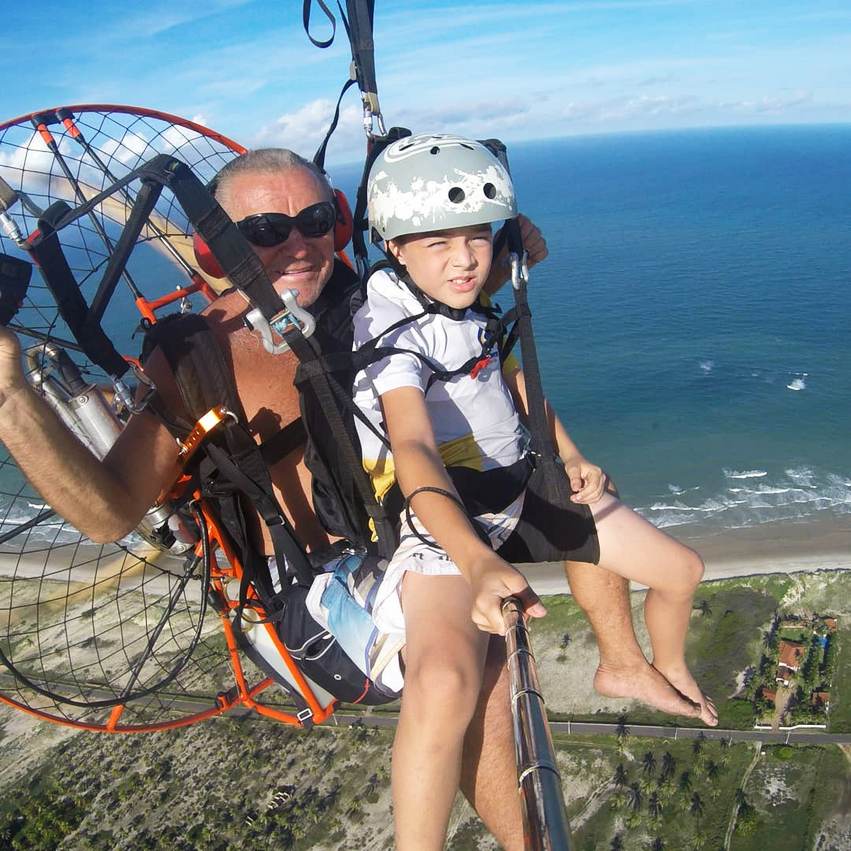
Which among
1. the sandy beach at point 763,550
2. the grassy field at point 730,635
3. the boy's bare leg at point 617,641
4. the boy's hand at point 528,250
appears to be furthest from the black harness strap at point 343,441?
the sandy beach at point 763,550

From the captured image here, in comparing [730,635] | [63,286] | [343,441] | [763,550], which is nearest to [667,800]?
[730,635]

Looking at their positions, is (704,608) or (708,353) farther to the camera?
(708,353)

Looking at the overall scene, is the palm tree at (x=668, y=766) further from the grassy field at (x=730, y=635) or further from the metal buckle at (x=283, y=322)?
the metal buckle at (x=283, y=322)

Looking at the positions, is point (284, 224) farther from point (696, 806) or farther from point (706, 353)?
point (706, 353)

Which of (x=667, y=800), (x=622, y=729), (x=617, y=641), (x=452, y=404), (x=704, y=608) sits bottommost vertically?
(x=667, y=800)

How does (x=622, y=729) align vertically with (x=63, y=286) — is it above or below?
below

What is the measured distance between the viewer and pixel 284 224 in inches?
138

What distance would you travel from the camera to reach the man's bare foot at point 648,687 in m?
3.84

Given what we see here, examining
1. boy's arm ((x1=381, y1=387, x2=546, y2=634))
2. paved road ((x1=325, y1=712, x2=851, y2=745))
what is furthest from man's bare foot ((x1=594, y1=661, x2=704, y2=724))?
paved road ((x1=325, y1=712, x2=851, y2=745))

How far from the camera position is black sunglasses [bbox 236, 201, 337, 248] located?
3449mm

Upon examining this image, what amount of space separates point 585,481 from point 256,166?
2.51m

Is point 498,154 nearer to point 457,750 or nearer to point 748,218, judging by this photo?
point 457,750

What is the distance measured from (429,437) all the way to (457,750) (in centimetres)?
124

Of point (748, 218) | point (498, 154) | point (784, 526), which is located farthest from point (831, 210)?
point (498, 154)
